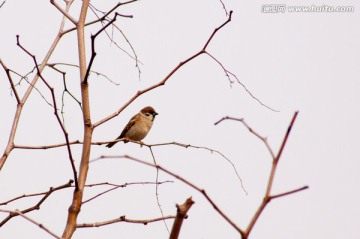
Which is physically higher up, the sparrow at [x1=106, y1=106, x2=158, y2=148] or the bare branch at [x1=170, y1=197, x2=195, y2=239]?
the sparrow at [x1=106, y1=106, x2=158, y2=148]

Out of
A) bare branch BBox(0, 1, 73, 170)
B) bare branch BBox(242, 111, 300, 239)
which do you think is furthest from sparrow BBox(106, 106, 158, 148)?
bare branch BBox(242, 111, 300, 239)

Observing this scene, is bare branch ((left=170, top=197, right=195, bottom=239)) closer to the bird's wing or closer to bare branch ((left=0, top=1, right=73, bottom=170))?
bare branch ((left=0, top=1, right=73, bottom=170))

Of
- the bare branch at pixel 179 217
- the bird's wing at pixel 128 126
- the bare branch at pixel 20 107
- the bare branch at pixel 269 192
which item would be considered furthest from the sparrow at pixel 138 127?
the bare branch at pixel 269 192

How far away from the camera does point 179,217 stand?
3.83 ft

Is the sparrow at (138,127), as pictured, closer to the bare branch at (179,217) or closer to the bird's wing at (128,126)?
the bird's wing at (128,126)

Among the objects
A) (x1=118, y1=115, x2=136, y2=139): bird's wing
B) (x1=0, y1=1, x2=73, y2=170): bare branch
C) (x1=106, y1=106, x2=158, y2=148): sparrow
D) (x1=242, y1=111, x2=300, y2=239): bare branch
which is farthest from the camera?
(x1=118, y1=115, x2=136, y2=139): bird's wing

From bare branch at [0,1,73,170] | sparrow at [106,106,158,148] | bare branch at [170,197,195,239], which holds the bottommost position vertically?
bare branch at [170,197,195,239]

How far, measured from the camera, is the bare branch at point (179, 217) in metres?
1.13

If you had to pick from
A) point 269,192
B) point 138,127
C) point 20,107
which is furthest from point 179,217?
point 138,127

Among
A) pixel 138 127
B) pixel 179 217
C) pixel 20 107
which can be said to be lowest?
pixel 179 217

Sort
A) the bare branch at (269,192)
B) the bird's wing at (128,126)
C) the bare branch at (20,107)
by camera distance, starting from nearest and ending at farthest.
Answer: the bare branch at (269,192), the bare branch at (20,107), the bird's wing at (128,126)

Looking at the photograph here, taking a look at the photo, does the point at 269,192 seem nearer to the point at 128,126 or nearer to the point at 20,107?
the point at 20,107

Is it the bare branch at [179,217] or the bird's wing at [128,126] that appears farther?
the bird's wing at [128,126]

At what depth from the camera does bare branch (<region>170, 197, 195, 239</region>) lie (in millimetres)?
1130
